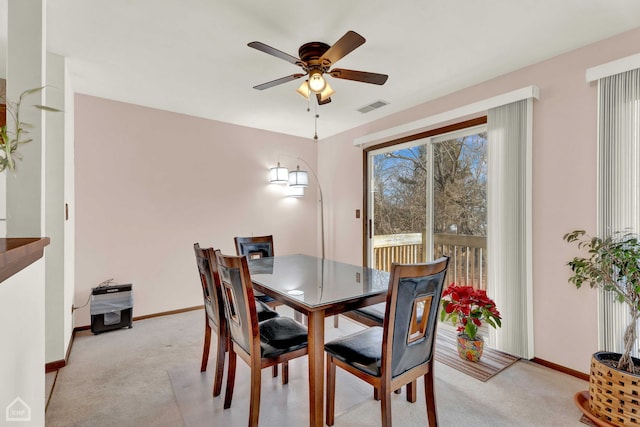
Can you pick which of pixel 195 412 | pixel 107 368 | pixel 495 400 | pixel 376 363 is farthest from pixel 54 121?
pixel 495 400

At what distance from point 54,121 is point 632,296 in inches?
167

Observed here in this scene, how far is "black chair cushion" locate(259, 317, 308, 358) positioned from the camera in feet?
5.75

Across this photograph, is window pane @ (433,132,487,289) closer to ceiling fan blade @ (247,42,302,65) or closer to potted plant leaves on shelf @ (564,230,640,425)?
potted plant leaves on shelf @ (564,230,640,425)

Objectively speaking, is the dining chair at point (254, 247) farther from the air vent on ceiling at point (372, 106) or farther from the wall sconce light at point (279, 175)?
the air vent on ceiling at point (372, 106)

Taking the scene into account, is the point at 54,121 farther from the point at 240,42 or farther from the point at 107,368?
the point at 107,368

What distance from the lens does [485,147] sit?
2982 mm

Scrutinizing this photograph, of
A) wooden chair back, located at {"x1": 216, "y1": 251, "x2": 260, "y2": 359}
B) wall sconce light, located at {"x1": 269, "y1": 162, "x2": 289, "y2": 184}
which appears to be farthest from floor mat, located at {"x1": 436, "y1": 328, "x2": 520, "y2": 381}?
wall sconce light, located at {"x1": 269, "y1": 162, "x2": 289, "y2": 184}

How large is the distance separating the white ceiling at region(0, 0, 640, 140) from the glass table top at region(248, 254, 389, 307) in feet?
5.57

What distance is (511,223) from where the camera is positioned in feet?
8.61

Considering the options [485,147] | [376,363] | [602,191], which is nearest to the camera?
[376,363]

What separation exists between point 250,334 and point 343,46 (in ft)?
5.58

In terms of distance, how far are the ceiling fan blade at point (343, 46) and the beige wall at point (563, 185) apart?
174 centimetres

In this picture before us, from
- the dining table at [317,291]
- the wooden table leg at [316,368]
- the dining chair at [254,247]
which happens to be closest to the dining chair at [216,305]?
the dining table at [317,291]

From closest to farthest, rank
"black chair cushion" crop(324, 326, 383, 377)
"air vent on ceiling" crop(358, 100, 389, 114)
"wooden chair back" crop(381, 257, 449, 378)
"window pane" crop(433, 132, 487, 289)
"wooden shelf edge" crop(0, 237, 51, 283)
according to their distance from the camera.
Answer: "wooden shelf edge" crop(0, 237, 51, 283) → "wooden chair back" crop(381, 257, 449, 378) → "black chair cushion" crop(324, 326, 383, 377) → "window pane" crop(433, 132, 487, 289) → "air vent on ceiling" crop(358, 100, 389, 114)
